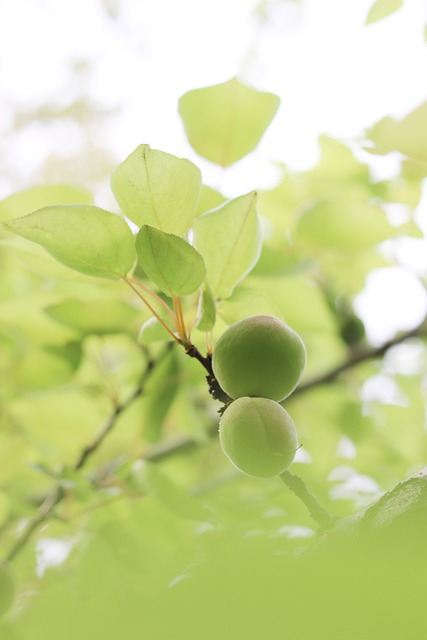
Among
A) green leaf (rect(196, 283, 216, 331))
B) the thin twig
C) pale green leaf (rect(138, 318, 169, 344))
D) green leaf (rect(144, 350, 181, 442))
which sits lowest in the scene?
green leaf (rect(144, 350, 181, 442))

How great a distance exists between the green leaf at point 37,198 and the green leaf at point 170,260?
0.26m

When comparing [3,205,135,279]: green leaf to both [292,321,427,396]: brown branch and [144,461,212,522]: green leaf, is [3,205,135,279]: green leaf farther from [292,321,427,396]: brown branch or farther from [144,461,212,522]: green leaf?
[292,321,427,396]: brown branch

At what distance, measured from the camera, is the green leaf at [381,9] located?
0.59 metres

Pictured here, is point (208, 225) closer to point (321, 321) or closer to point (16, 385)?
point (321, 321)

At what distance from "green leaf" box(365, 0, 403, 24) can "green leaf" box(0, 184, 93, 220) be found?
322 millimetres

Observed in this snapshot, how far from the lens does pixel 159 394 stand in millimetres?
963

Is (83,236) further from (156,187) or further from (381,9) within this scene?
(381,9)

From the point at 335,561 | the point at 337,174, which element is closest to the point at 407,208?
the point at 337,174

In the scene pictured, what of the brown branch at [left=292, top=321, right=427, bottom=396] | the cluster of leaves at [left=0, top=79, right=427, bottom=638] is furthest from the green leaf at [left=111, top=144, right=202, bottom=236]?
the brown branch at [left=292, top=321, right=427, bottom=396]

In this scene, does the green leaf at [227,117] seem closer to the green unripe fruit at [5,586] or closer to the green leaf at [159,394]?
the green leaf at [159,394]

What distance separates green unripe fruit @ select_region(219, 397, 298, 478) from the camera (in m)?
0.40

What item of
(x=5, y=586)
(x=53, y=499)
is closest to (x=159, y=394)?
(x=53, y=499)

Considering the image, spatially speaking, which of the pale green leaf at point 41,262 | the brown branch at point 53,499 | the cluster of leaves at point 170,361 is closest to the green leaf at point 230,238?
the cluster of leaves at point 170,361

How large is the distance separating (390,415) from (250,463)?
918 mm
